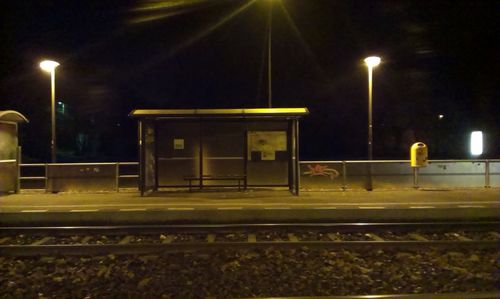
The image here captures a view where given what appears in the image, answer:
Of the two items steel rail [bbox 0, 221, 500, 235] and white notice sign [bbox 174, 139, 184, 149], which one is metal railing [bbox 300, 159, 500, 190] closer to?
white notice sign [bbox 174, 139, 184, 149]

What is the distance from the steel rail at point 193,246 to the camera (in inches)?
389

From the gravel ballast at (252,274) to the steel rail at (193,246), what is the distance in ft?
0.64

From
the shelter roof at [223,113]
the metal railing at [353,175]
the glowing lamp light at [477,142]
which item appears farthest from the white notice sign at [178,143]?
the glowing lamp light at [477,142]

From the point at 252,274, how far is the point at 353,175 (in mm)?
12932

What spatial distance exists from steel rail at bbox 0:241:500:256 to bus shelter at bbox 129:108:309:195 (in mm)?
9510

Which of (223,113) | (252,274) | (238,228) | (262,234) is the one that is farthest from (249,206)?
(252,274)

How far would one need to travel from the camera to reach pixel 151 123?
1969cm

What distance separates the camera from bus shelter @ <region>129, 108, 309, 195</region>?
1983 cm

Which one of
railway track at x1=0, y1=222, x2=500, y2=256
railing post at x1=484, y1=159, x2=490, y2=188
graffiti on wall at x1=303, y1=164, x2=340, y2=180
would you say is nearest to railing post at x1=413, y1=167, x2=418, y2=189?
railing post at x1=484, y1=159, x2=490, y2=188

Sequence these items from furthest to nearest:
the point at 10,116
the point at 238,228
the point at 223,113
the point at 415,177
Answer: the point at 415,177 → the point at 10,116 → the point at 223,113 → the point at 238,228

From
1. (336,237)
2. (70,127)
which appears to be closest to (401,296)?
(336,237)

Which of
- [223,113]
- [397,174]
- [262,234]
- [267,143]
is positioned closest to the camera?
[262,234]

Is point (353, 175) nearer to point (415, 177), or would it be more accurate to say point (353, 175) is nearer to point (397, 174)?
point (397, 174)

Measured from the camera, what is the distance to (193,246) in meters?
10.0
